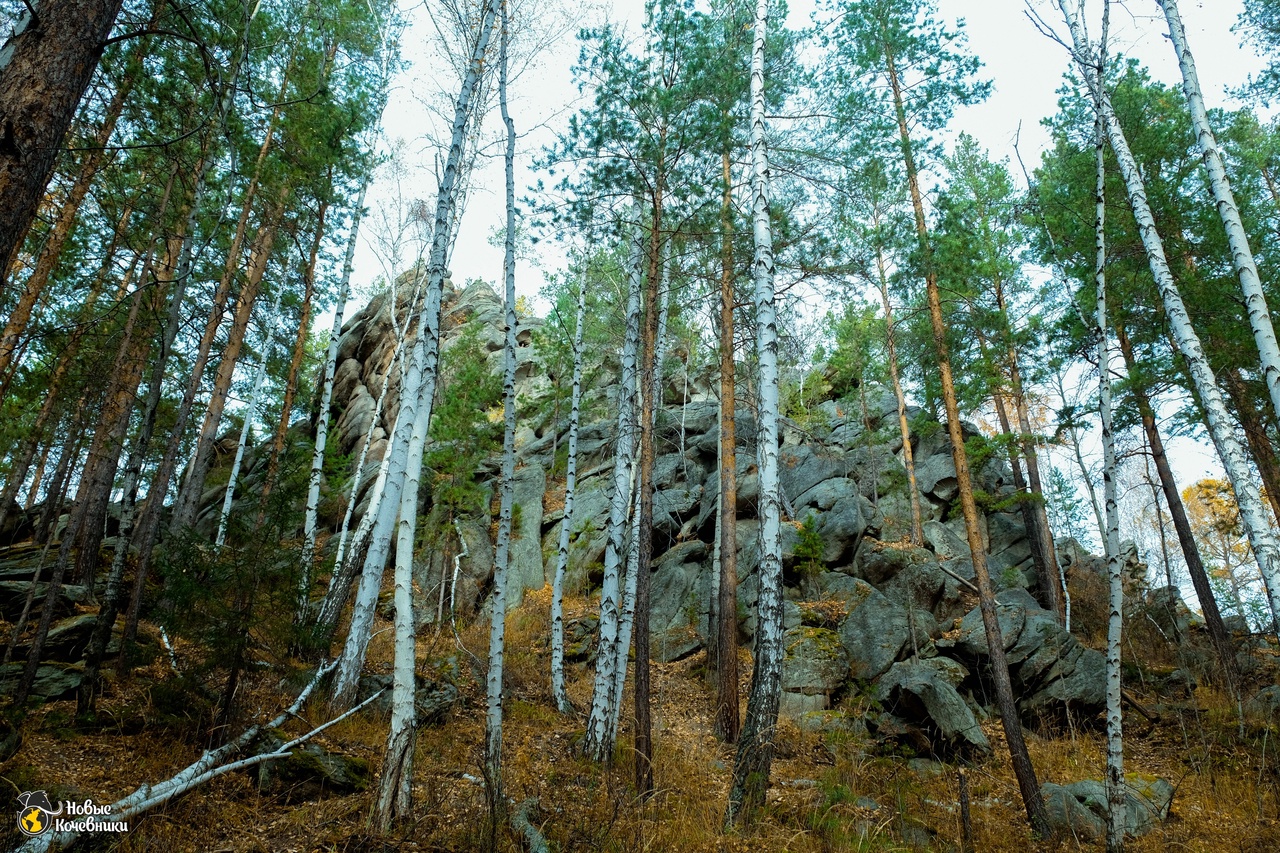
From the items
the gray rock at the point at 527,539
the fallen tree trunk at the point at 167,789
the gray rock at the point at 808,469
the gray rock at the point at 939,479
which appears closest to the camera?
the fallen tree trunk at the point at 167,789

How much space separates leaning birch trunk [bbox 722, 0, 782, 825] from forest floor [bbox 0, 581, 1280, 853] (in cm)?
47

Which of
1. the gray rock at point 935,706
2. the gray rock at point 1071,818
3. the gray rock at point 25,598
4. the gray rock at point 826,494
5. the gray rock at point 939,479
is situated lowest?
the gray rock at point 1071,818

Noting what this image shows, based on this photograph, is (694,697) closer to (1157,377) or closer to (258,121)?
(1157,377)

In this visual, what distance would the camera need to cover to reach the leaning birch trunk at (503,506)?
629 cm

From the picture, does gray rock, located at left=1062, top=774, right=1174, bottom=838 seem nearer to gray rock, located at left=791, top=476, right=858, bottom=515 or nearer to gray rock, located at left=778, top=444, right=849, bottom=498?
gray rock, located at left=791, top=476, right=858, bottom=515

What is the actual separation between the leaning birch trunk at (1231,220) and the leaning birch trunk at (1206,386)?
54 cm

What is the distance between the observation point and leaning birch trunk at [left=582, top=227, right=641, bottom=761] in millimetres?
7863

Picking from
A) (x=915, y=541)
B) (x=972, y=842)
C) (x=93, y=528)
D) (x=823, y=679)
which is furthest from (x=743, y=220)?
(x=915, y=541)

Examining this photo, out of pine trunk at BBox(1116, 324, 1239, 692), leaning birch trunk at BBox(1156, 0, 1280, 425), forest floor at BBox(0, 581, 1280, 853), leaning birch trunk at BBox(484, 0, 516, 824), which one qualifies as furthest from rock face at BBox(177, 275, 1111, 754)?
leaning birch trunk at BBox(1156, 0, 1280, 425)

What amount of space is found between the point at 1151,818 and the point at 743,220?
34.1ft

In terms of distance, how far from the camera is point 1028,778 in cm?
736

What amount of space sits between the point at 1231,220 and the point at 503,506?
969 cm

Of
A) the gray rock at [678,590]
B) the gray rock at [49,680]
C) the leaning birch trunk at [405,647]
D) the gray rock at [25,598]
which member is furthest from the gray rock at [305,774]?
the gray rock at [678,590]

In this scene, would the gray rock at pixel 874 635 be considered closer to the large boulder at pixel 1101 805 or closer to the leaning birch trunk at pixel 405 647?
the large boulder at pixel 1101 805
